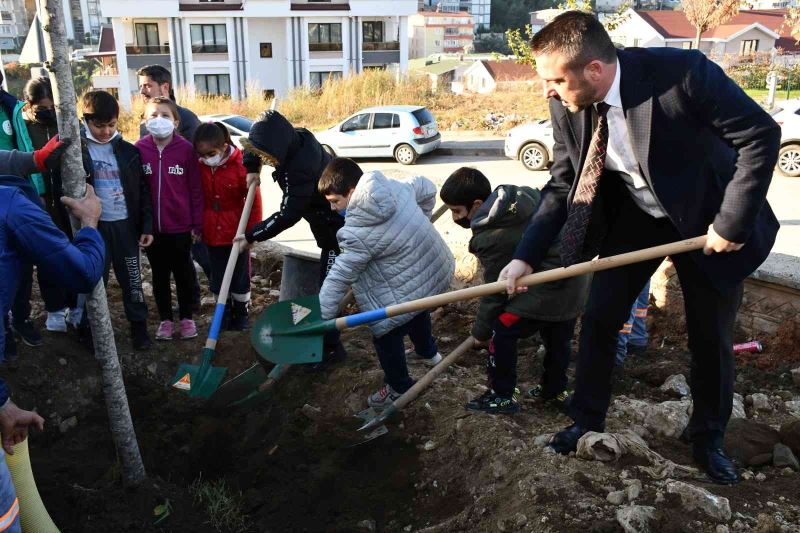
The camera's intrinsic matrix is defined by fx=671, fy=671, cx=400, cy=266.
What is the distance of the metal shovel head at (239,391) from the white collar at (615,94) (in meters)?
2.58

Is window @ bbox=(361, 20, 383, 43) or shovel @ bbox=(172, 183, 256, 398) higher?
window @ bbox=(361, 20, 383, 43)

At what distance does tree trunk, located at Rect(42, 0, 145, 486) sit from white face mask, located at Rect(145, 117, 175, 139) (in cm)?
150

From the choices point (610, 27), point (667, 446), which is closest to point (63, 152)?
point (667, 446)

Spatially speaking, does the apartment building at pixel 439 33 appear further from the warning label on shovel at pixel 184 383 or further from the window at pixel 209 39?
the warning label on shovel at pixel 184 383

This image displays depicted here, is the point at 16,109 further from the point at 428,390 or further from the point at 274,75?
the point at 274,75

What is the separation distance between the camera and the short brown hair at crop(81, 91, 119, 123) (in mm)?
3896

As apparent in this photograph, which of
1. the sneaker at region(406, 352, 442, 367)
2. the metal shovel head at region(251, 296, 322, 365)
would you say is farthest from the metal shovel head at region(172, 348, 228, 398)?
the sneaker at region(406, 352, 442, 367)

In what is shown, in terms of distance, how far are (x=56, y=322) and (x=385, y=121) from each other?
12.3m

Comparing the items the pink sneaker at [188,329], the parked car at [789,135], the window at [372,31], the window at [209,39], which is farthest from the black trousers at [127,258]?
the window at [372,31]

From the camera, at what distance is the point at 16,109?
430cm

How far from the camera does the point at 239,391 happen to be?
4.05 metres

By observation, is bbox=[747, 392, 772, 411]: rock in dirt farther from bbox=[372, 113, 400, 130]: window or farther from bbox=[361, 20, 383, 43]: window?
bbox=[361, 20, 383, 43]: window

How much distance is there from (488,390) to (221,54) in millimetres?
38177

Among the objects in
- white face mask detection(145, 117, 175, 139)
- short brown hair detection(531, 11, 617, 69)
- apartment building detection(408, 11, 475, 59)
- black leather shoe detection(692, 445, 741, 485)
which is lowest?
black leather shoe detection(692, 445, 741, 485)
